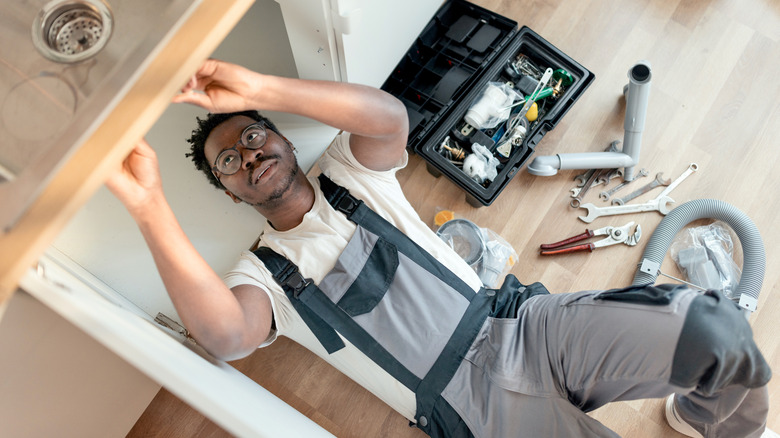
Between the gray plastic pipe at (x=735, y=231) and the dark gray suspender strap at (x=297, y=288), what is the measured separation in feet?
2.78

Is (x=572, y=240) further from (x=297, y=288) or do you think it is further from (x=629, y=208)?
(x=297, y=288)

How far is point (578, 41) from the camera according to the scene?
166 centimetres

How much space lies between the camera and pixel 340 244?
1.18m

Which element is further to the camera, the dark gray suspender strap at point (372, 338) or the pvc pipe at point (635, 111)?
the pvc pipe at point (635, 111)

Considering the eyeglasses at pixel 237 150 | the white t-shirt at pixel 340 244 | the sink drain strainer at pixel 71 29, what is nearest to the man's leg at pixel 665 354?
the white t-shirt at pixel 340 244

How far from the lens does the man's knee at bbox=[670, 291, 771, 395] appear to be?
2.89 ft

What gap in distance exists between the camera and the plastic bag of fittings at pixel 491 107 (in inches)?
57.1

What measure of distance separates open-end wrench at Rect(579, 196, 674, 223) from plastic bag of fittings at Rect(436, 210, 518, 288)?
0.26 m

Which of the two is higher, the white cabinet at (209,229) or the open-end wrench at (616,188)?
the open-end wrench at (616,188)

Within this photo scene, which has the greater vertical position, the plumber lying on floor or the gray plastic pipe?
the gray plastic pipe

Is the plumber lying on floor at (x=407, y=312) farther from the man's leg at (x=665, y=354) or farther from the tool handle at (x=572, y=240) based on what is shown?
the tool handle at (x=572, y=240)

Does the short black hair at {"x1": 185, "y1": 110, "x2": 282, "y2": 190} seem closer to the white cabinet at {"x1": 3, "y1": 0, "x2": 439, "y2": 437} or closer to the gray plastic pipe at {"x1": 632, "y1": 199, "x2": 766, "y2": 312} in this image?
the white cabinet at {"x1": 3, "y1": 0, "x2": 439, "y2": 437}

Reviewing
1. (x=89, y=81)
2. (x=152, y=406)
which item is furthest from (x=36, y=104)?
(x=152, y=406)

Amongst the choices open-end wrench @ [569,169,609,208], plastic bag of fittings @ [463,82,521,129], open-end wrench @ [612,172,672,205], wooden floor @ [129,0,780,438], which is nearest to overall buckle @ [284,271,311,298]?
wooden floor @ [129,0,780,438]
